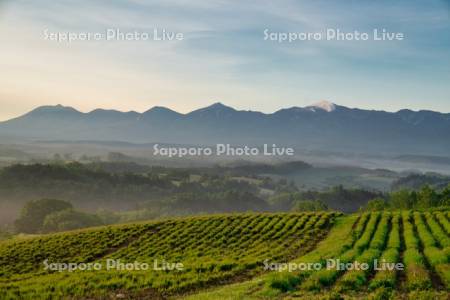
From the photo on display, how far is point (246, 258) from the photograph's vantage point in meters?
32.1

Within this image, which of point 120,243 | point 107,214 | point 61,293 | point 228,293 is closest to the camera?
point 228,293

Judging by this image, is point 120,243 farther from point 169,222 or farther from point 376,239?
point 376,239

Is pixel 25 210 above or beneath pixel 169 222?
beneath

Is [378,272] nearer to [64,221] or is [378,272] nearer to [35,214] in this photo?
[64,221]

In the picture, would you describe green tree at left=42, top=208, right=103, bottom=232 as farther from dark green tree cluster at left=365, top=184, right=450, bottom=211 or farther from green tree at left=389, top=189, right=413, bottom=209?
green tree at left=389, top=189, right=413, bottom=209

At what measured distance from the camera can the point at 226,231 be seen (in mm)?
47688

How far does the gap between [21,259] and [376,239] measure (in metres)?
30.0

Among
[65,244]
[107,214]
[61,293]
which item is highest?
[61,293]

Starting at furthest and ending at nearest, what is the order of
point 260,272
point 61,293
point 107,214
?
1. point 107,214
2. point 260,272
3. point 61,293

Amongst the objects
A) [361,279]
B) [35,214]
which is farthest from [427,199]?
[361,279]

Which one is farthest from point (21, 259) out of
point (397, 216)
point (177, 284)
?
point (397, 216)

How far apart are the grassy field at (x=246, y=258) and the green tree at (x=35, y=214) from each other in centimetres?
8533

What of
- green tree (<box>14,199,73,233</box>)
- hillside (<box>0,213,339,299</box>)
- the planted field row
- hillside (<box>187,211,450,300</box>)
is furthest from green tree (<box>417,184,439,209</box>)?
green tree (<box>14,199,73,233</box>)

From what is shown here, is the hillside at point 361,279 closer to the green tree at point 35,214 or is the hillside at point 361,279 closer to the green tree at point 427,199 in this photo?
the green tree at point 427,199
